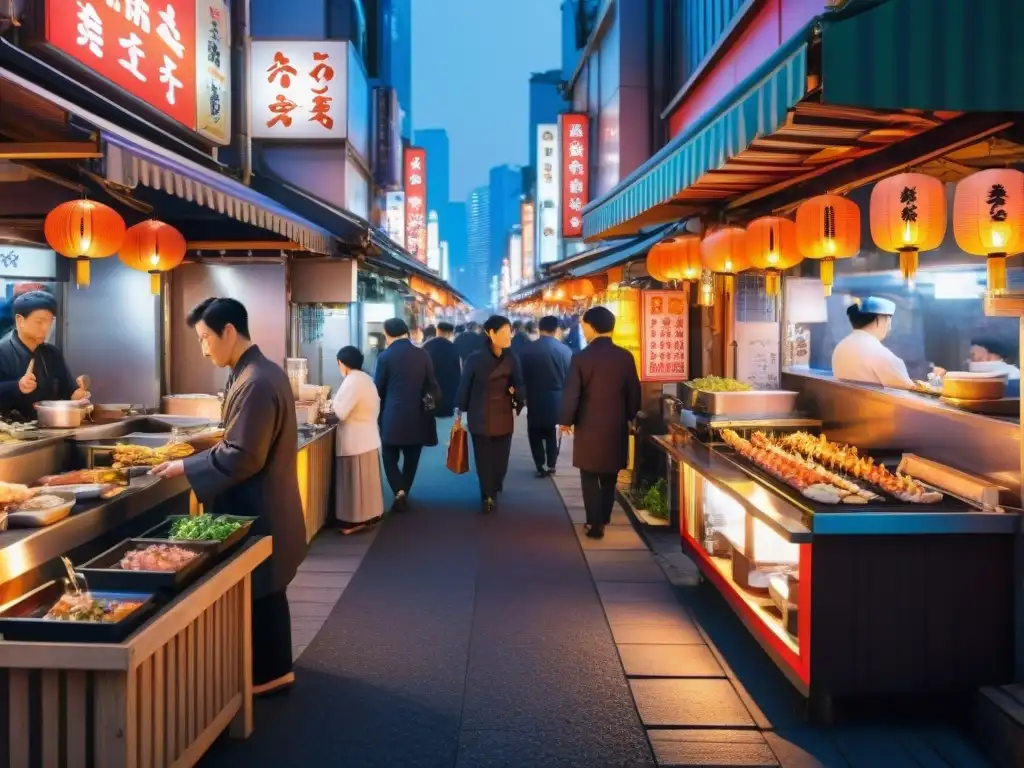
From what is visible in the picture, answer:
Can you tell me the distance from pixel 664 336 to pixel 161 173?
6121 mm

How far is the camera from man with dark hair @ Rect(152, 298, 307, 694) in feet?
15.7

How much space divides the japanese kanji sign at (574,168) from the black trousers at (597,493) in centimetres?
1208

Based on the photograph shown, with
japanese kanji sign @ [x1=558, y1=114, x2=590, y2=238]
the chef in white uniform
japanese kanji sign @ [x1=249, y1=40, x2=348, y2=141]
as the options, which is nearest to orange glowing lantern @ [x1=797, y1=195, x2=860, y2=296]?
the chef in white uniform

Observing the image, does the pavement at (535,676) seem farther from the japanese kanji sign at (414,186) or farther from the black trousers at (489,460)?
the japanese kanji sign at (414,186)

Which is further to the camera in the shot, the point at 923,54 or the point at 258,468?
the point at 258,468

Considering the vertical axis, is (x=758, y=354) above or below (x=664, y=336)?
below

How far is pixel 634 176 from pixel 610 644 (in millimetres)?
4989

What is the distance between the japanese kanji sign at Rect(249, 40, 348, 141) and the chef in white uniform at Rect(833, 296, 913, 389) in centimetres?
1111

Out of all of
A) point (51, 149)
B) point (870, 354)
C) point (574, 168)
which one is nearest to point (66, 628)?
point (51, 149)

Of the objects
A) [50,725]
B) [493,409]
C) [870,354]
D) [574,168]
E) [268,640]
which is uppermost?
[574,168]

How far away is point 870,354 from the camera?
7582 mm

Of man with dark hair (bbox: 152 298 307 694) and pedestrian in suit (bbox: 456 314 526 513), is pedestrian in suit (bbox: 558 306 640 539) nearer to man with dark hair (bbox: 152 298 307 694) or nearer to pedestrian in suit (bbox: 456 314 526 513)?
pedestrian in suit (bbox: 456 314 526 513)

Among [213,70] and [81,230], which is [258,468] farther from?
[213,70]

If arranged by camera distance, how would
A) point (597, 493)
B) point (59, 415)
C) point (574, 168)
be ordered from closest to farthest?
point (59, 415), point (597, 493), point (574, 168)
